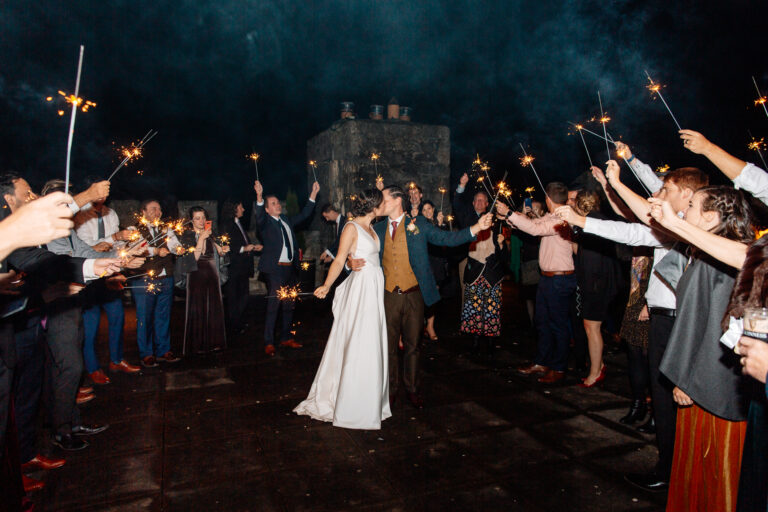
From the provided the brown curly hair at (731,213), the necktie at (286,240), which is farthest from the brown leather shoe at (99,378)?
the brown curly hair at (731,213)

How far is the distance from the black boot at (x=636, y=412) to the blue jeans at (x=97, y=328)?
5.64 m

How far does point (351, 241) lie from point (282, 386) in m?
1.99

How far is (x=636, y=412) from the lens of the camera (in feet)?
13.2

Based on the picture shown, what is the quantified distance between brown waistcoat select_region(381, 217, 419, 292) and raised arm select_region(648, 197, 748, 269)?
2.60m

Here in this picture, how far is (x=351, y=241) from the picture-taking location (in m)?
4.30

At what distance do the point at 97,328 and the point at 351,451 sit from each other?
3486mm

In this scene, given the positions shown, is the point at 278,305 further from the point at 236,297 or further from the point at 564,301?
the point at 564,301

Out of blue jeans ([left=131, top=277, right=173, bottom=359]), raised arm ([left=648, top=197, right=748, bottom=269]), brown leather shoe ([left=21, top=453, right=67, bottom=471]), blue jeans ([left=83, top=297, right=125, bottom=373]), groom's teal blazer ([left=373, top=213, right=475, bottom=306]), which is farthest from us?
blue jeans ([left=131, top=277, right=173, bottom=359])

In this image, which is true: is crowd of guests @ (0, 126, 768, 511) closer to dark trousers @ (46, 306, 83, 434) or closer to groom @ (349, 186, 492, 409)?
dark trousers @ (46, 306, 83, 434)

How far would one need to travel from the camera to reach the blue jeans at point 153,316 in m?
5.72

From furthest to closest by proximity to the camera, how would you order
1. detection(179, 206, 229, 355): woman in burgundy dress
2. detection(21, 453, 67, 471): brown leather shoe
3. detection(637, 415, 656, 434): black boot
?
detection(179, 206, 229, 355): woman in burgundy dress, detection(637, 415, 656, 434): black boot, detection(21, 453, 67, 471): brown leather shoe

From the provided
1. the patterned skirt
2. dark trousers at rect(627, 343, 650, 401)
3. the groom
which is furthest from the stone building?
dark trousers at rect(627, 343, 650, 401)

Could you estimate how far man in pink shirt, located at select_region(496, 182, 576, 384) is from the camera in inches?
201

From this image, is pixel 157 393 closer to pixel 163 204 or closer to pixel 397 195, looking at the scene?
pixel 163 204
